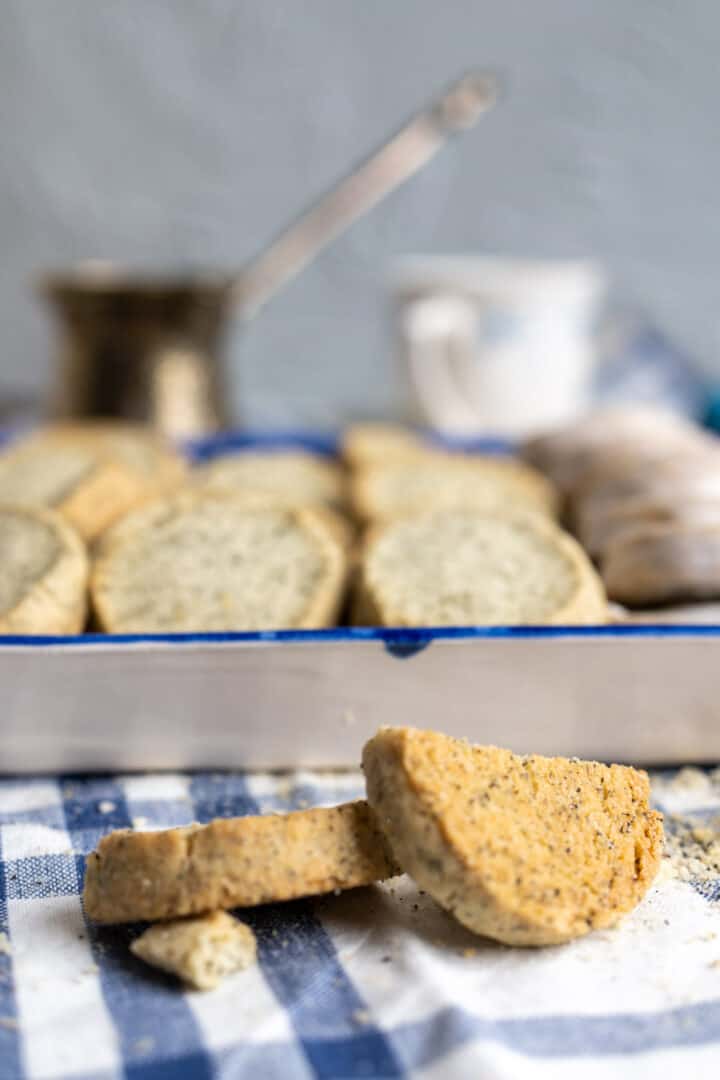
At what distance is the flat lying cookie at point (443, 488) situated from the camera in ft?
6.08

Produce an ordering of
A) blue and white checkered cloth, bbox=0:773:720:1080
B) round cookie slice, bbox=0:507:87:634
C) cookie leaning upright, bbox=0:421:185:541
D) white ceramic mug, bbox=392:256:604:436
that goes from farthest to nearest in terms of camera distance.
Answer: white ceramic mug, bbox=392:256:604:436
cookie leaning upright, bbox=0:421:185:541
round cookie slice, bbox=0:507:87:634
blue and white checkered cloth, bbox=0:773:720:1080

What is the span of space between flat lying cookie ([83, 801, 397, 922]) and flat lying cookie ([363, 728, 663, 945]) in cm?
5

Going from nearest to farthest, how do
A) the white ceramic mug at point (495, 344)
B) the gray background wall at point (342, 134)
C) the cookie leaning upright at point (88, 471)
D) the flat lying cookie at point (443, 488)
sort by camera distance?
the cookie leaning upright at point (88, 471)
the flat lying cookie at point (443, 488)
the white ceramic mug at point (495, 344)
the gray background wall at point (342, 134)

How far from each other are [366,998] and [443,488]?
1161 mm

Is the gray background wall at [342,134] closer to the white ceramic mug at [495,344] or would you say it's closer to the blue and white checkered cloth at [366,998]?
the white ceramic mug at [495,344]

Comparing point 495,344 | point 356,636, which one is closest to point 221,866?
Answer: point 356,636

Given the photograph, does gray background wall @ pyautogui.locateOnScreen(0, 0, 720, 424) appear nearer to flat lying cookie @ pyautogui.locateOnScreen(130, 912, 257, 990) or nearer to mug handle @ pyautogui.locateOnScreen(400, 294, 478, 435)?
mug handle @ pyautogui.locateOnScreen(400, 294, 478, 435)

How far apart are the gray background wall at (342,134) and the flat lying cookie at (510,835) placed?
115 inches

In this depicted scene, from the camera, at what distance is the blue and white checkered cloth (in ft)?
2.78

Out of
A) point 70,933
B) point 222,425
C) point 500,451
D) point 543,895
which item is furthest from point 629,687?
point 222,425

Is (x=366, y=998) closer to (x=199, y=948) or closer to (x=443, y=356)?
(x=199, y=948)

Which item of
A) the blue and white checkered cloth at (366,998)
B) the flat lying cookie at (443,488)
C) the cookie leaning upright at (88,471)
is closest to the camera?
the blue and white checkered cloth at (366,998)

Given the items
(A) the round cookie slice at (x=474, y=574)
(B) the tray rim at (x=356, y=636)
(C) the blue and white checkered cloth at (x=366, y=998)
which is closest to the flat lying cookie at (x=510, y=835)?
(C) the blue and white checkered cloth at (x=366, y=998)

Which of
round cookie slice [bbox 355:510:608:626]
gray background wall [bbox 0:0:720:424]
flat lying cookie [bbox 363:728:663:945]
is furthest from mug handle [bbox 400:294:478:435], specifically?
flat lying cookie [bbox 363:728:663:945]
